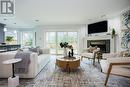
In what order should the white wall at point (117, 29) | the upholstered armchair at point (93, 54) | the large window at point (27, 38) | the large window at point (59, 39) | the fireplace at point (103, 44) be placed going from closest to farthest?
the upholstered armchair at point (93, 54) < the white wall at point (117, 29) < the fireplace at point (103, 44) < the large window at point (59, 39) < the large window at point (27, 38)

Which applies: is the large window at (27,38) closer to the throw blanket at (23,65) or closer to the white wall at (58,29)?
the white wall at (58,29)

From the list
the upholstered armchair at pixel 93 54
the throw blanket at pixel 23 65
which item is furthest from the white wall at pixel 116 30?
the throw blanket at pixel 23 65

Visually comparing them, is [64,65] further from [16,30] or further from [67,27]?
[16,30]

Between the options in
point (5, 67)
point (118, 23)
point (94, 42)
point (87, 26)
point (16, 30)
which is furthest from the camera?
point (16, 30)

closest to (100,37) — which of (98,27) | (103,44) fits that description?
(103,44)

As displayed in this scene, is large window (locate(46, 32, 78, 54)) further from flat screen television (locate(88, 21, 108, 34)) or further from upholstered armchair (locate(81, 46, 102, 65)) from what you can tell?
upholstered armchair (locate(81, 46, 102, 65))

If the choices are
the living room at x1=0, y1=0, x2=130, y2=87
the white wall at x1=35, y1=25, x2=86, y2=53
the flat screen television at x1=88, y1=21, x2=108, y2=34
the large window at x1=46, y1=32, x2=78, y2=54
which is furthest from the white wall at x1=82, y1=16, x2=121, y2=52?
the large window at x1=46, y1=32, x2=78, y2=54

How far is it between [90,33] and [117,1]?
14.3 feet

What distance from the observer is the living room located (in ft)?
9.67

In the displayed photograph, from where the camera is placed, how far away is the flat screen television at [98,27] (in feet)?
23.1

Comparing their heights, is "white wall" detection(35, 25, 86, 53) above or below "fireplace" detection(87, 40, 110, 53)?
above

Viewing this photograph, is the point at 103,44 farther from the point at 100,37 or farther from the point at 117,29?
the point at 117,29

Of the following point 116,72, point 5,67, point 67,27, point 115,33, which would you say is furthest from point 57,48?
point 116,72

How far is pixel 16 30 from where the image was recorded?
11062 millimetres
